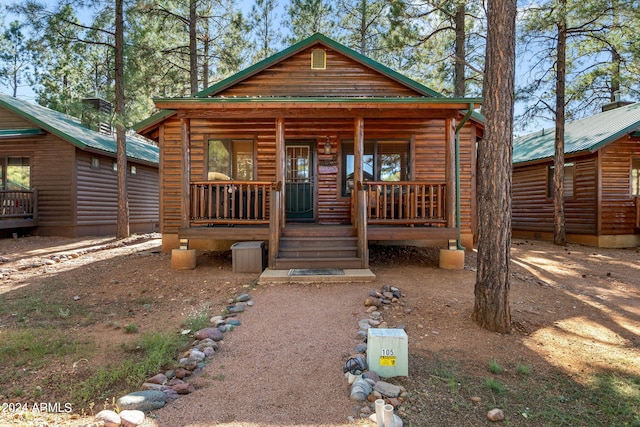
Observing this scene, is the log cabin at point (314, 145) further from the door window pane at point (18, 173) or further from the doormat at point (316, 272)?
the door window pane at point (18, 173)

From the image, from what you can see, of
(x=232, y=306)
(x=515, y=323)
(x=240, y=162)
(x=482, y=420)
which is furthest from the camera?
(x=240, y=162)

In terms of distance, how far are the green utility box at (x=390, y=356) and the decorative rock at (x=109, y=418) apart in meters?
1.84

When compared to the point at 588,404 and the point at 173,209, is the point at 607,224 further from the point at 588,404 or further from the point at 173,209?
the point at 173,209

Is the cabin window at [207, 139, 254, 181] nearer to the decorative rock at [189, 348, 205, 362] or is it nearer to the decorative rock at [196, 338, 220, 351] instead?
the decorative rock at [196, 338, 220, 351]

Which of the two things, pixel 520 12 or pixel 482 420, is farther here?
pixel 520 12

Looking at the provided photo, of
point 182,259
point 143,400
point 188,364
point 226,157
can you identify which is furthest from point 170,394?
point 226,157

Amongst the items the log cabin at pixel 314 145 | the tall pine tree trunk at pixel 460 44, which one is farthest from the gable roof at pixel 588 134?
the log cabin at pixel 314 145

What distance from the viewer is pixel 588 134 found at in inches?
500

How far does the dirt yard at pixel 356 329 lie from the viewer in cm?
257

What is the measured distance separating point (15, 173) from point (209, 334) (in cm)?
1374

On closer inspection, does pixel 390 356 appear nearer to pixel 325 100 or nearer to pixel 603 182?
pixel 325 100

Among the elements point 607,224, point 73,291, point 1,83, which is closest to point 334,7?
point 607,224

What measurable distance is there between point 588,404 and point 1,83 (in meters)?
37.0

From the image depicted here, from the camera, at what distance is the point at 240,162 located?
9.43 meters
